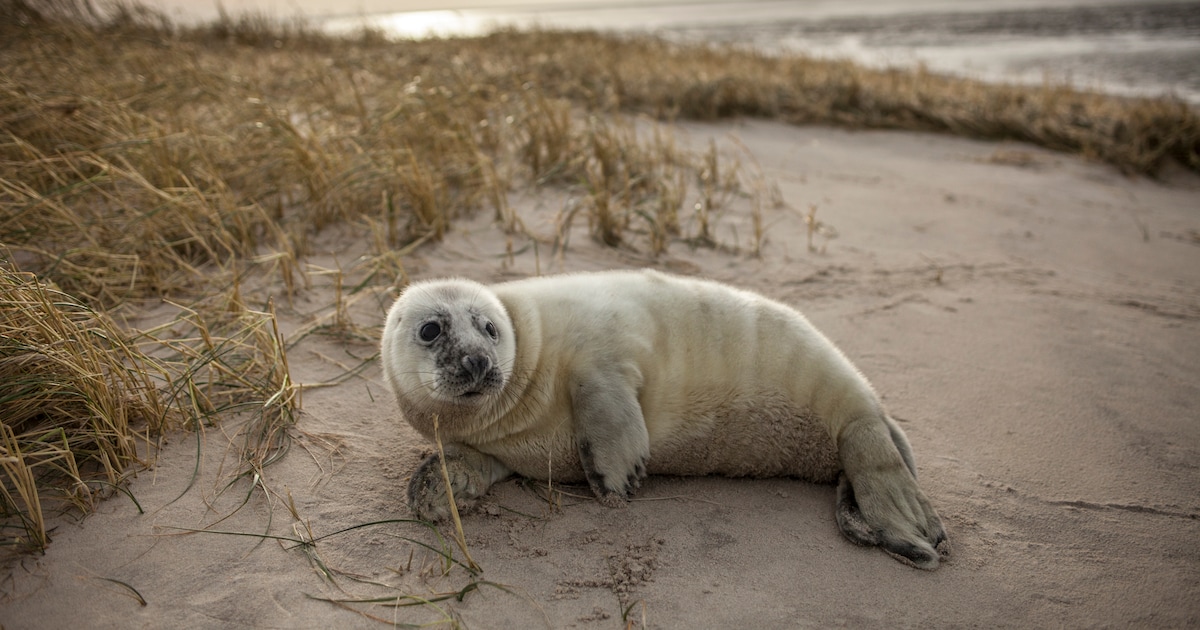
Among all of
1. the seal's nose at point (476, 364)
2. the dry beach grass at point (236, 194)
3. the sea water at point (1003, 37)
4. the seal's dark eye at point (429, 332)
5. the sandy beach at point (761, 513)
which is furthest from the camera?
the sea water at point (1003, 37)

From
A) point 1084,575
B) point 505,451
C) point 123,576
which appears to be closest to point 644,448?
point 505,451

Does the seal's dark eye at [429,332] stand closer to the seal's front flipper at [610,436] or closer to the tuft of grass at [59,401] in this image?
the seal's front flipper at [610,436]

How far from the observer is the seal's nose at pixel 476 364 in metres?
2.10

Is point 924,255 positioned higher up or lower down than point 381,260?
lower down

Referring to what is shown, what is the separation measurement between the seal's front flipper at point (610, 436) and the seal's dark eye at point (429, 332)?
1.52 feet

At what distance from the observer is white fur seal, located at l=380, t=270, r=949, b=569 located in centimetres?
219

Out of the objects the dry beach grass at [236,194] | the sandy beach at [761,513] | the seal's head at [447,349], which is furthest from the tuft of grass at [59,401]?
the seal's head at [447,349]

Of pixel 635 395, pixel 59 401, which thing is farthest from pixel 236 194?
pixel 635 395

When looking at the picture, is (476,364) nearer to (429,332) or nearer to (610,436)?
(429,332)

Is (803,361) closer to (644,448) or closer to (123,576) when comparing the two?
(644,448)

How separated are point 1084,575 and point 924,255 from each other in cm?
263

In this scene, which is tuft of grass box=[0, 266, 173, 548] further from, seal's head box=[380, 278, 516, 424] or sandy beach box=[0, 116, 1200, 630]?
seal's head box=[380, 278, 516, 424]

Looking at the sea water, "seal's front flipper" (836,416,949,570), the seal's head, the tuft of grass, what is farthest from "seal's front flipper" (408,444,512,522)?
the sea water

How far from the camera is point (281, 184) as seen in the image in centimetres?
418
